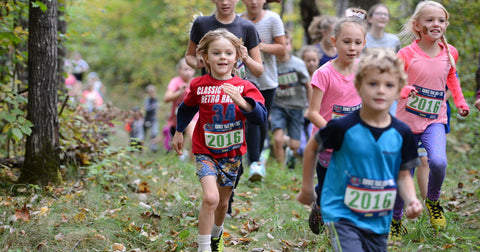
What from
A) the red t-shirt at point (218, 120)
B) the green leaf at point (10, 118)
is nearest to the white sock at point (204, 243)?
the red t-shirt at point (218, 120)

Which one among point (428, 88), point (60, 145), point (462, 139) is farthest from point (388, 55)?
point (462, 139)

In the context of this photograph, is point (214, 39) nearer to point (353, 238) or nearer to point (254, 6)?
point (254, 6)

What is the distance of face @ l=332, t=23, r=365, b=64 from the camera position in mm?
3953

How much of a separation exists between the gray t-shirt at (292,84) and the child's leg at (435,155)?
132 inches

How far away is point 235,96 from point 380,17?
4108mm

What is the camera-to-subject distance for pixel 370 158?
290 cm

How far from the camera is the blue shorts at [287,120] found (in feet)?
25.2

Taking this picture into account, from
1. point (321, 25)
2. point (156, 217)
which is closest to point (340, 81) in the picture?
point (156, 217)

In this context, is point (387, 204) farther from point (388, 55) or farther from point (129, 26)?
point (129, 26)

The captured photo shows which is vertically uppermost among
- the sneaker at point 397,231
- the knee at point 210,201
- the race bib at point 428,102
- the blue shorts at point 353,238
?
the race bib at point 428,102

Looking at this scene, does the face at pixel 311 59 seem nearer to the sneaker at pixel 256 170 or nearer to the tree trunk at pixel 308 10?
the sneaker at pixel 256 170

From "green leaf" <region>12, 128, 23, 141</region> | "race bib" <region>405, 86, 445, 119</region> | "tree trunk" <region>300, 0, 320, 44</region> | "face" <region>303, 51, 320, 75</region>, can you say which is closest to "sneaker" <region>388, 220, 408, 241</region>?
"race bib" <region>405, 86, 445, 119</region>

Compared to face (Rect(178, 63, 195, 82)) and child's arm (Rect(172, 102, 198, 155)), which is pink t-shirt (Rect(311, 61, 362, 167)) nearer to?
child's arm (Rect(172, 102, 198, 155))

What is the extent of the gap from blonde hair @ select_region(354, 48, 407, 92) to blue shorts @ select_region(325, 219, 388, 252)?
2.98ft
